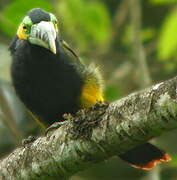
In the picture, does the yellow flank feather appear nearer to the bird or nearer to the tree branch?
the bird

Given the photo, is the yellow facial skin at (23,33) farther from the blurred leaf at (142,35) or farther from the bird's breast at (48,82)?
the blurred leaf at (142,35)

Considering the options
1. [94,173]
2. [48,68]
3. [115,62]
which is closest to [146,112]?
[48,68]

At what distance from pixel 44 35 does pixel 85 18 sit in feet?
7.57

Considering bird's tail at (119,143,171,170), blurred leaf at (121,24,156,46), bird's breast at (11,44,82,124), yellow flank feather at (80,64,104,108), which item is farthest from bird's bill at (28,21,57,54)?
blurred leaf at (121,24,156,46)

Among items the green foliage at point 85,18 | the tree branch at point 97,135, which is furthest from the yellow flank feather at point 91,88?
the green foliage at point 85,18

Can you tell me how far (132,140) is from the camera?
2.31 m

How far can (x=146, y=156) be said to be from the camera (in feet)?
11.7

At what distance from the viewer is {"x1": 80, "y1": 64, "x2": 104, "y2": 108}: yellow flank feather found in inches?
137

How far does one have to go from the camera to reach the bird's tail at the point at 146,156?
3.47 meters

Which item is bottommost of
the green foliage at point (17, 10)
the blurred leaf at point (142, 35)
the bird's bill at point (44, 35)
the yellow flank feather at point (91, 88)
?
the yellow flank feather at point (91, 88)

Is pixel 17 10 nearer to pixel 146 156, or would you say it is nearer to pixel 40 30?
pixel 40 30

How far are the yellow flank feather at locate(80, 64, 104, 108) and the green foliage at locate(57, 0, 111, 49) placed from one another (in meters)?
1.73

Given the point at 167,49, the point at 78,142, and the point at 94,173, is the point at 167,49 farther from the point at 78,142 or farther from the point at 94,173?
the point at 78,142

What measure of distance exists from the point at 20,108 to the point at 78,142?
3797mm
